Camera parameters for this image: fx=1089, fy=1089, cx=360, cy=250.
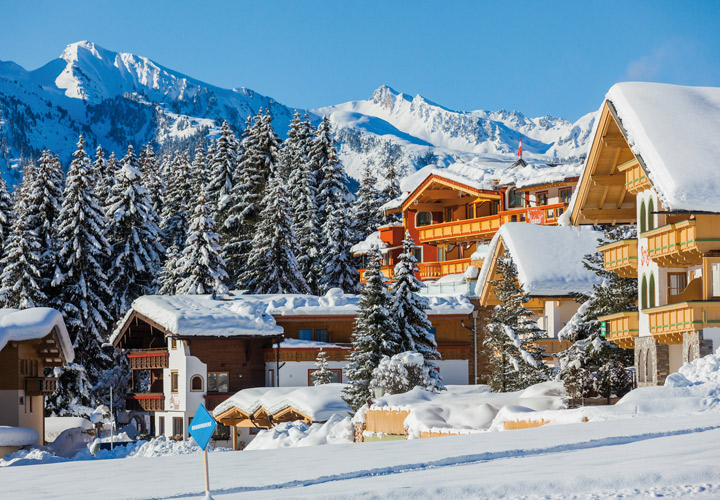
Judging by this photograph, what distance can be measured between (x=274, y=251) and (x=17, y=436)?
27.4 metres

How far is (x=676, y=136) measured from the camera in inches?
1048

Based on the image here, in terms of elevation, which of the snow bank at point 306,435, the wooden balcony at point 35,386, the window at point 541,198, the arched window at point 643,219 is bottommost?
the snow bank at point 306,435

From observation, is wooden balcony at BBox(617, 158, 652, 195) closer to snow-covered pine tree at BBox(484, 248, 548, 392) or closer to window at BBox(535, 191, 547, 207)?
snow-covered pine tree at BBox(484, 248, 548, 392)

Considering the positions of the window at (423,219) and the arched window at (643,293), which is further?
the window at (423,219)

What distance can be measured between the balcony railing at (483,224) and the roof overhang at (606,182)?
26.8 metres

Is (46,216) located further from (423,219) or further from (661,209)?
(661,209)

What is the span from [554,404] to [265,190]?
49.4 m

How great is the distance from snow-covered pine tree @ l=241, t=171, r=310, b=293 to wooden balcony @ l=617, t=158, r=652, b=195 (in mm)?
39500

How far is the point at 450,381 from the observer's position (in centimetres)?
5731

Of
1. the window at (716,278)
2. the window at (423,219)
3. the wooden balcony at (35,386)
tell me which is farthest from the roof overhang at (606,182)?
the window at (423,219)

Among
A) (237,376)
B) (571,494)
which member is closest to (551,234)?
(237,376)

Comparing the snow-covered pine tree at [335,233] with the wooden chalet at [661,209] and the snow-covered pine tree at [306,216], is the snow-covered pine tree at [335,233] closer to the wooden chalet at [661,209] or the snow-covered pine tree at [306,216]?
the snow-covered pine tree at [306,216]

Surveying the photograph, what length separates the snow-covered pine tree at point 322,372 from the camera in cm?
5172

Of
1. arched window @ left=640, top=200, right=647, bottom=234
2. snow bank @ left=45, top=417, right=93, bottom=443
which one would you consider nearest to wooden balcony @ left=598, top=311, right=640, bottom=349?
arched window @ left=640, top=200, right=647, bottom=234
